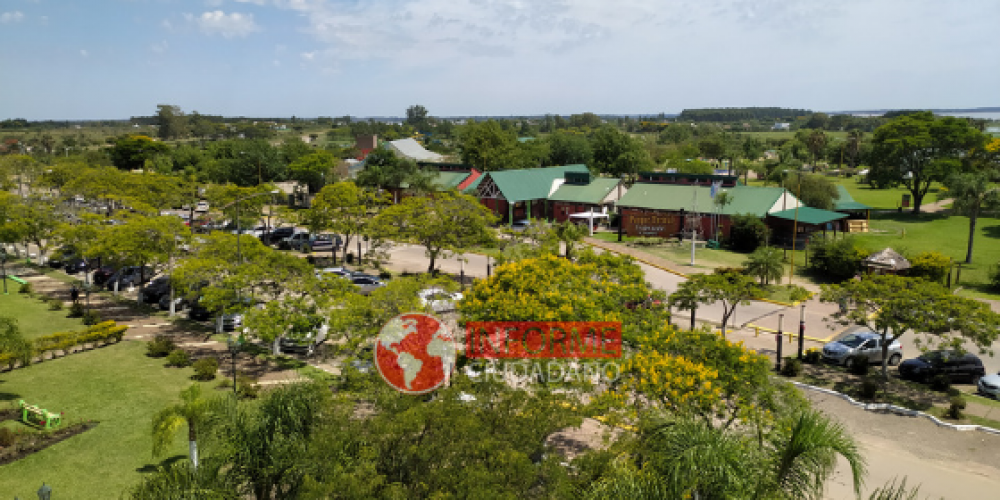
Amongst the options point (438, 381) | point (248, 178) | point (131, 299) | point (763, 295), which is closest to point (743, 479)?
point (438, 381)

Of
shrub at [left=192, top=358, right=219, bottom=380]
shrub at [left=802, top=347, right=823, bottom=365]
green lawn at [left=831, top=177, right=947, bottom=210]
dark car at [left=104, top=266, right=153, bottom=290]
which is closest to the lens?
shrub at [left=192, top=358, right=219, bottom=380]

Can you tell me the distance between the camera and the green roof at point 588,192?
63.2 meters

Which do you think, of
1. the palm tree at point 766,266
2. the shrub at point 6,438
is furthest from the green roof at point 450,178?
the shrub at point 6,438

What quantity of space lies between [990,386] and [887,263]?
16344mm

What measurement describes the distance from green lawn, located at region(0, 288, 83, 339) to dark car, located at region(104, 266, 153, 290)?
4330mm

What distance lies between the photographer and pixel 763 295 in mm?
26203

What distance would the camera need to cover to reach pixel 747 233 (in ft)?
167

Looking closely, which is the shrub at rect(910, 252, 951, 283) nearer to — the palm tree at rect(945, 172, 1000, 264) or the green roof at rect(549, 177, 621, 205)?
the palm tree at rect(945, 172, 1000, 264)

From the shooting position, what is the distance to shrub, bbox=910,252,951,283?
38.1 metres

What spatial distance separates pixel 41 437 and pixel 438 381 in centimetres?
1354

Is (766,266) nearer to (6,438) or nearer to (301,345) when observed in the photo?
(301,345)

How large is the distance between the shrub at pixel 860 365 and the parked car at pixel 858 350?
18 cm

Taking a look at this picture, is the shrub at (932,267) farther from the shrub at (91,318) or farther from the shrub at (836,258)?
the shrub at (91,318)

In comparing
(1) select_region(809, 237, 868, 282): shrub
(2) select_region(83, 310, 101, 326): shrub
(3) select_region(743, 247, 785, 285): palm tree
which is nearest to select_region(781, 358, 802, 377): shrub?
(3) select_region(743, 247, 785, 285): palm tree
